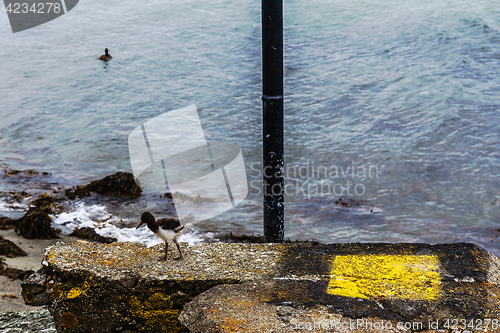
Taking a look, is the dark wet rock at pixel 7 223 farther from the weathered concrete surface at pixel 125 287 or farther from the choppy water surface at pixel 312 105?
the weathered concrete surface at pixel 125 287

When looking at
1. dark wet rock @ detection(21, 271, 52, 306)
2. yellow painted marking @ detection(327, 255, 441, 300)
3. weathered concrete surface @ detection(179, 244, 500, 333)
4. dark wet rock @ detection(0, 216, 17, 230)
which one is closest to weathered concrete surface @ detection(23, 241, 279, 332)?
dark wet rock @ detection(21, 271, 52, 306)

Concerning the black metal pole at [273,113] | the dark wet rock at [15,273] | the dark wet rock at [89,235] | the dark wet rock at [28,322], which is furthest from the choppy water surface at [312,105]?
the black metal pole at [273,113]

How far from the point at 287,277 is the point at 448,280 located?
3.04 feet

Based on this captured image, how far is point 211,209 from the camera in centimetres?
635

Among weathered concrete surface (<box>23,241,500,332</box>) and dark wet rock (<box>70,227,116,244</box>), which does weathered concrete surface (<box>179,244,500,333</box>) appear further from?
dark wet rock (<box>70,227,116,244</box>)

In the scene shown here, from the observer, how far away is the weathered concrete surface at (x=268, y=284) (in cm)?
239

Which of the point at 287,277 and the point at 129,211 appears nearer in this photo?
the point at 287,277

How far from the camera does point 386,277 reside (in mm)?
2631

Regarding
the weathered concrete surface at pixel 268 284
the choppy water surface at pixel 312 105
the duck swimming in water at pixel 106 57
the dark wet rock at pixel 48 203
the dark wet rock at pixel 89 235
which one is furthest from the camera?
the duck swimming in water at pixel 106 57

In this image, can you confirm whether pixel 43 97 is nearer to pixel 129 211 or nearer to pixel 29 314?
pixel 129 211

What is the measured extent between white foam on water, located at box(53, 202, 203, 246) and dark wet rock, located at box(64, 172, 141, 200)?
1.18ft

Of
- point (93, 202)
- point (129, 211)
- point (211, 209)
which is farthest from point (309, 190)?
point (93, 202)

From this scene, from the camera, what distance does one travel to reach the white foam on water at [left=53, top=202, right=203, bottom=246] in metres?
5.50

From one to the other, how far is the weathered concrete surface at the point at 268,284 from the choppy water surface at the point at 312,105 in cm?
274
